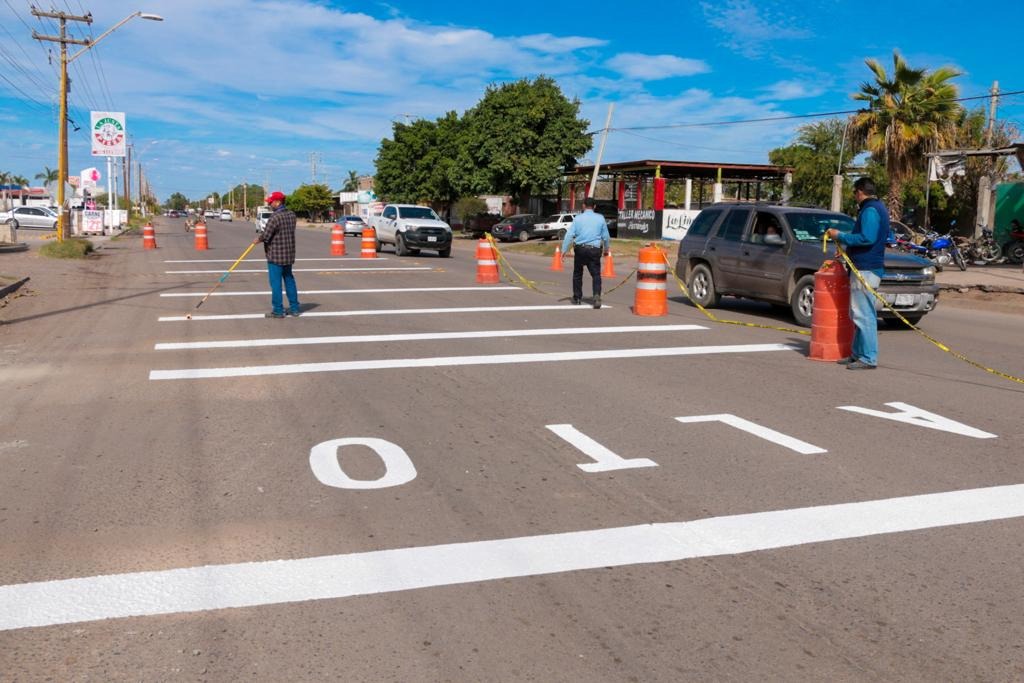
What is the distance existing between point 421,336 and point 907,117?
23.3 metres

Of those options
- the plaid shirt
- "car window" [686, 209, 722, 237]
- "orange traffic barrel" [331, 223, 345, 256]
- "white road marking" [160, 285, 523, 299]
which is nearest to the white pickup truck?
"orange traffic barrel" [331, 223, 345, 256]

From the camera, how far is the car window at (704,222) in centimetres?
1466

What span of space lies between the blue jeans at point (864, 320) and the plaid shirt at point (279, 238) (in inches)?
295

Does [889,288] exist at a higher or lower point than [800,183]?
lower

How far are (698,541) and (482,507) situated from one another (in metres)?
1.21

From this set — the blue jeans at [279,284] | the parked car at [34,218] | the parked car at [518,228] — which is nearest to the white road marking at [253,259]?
the blue jeans at [279,284]

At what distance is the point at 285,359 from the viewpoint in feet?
31.6

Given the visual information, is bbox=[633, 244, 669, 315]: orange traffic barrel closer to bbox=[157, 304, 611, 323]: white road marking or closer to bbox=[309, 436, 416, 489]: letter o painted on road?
bbox=[157, 304, 611, 323]: white road marking

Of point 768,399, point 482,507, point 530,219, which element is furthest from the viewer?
point 530,219

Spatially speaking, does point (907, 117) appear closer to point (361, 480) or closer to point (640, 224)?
point (640, 224)

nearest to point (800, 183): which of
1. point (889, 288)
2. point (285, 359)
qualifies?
point (889, 288)

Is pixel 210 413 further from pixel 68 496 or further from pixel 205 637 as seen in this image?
pixel 205 637

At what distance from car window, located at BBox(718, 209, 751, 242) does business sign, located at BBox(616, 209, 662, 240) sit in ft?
94.5

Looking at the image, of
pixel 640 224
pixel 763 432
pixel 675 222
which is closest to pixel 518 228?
pixel 640 224
